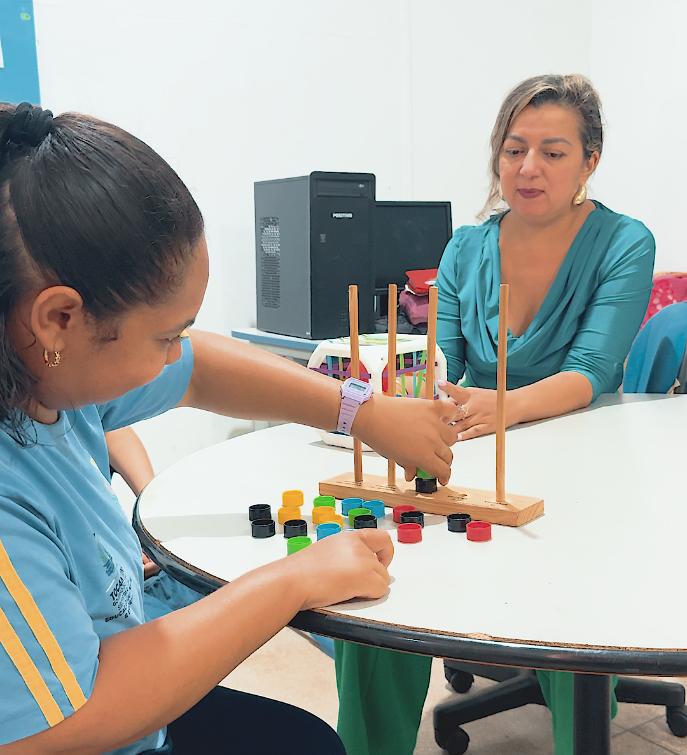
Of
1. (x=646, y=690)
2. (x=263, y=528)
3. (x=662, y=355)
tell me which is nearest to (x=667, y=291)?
(x=662, y=355)

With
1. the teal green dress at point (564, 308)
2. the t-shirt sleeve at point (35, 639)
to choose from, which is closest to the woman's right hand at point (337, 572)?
the t-shirt sleeve at point (35, 639)

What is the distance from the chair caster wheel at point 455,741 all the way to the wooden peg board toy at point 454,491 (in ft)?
3.05

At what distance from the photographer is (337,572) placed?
0.83 m

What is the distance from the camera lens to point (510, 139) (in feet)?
6.31

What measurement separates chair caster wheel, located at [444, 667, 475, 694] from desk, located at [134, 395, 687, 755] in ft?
2.71

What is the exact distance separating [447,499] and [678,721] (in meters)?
1.19

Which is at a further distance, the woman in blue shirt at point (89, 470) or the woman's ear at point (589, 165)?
the woman's ear at point (589, 165)

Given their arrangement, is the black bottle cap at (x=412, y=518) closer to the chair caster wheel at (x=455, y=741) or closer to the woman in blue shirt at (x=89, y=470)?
the woman in blue shirt at (x=89, y=470)

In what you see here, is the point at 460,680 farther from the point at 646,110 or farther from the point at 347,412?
the point at 646,110

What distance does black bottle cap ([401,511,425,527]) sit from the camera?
103 centimetres

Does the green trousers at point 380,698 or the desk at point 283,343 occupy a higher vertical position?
the desk at point 283,343

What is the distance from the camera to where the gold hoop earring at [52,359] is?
712 millimetres

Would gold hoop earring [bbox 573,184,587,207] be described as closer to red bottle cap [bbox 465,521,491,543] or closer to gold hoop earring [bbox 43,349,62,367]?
red bottle cap [bbox 465,521,491,543]

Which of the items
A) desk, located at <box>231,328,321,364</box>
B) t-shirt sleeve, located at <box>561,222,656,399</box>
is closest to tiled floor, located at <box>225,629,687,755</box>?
t-shirt sleeve, located at <box>561,222,656,399</box>
